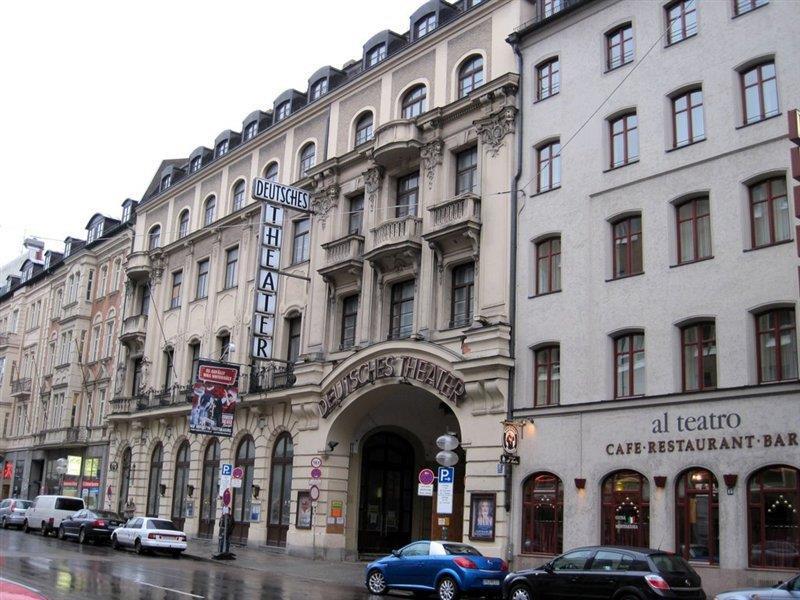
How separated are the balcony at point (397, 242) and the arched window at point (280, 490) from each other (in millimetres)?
9103

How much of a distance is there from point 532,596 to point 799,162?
11.3 m

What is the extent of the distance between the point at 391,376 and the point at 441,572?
10.0 meters

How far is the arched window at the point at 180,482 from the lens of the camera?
4356 cm

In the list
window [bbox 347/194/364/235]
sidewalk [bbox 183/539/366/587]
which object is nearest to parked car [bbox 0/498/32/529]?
sidewalk [bbox 183/539/366/587]

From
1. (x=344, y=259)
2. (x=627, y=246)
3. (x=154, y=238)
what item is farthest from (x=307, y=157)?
(x=627, y=246)

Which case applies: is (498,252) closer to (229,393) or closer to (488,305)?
(488,305)

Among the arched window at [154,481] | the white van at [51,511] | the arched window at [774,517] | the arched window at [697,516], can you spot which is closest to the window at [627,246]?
the arched window at [697,516]

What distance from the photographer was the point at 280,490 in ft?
121

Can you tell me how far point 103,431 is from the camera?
52219mm

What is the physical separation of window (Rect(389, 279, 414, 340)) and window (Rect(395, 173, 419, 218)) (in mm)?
2725

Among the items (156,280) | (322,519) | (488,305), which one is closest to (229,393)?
(322,519)

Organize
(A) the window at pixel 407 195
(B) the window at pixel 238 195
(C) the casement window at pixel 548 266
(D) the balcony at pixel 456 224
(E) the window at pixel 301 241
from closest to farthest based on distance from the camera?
(C) the casement window at pixel 548 266, (D) the balcony at pixel 456 224, (A) the window at pixel 407 195, (E) the window at pixel 301 241, (B) the window at pixel 238 195

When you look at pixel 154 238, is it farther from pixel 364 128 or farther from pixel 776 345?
pixel 776 345

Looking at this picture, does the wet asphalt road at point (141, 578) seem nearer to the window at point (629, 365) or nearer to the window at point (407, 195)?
the window at point (629, 365)
